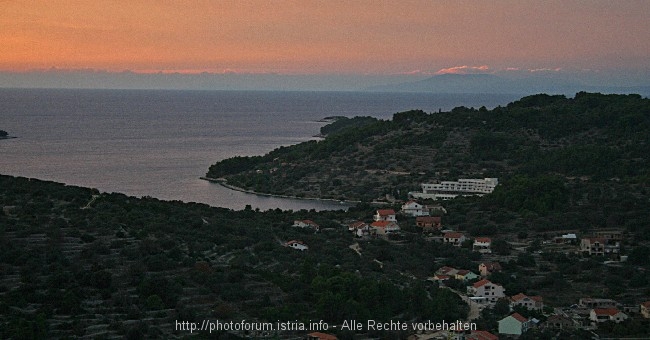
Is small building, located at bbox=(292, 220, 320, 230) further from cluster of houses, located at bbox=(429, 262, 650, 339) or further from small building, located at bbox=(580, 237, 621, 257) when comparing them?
small building, located at bbox=(580, 237, 621, 257)

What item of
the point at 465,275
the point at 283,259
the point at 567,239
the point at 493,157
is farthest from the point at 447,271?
the point at 493,157

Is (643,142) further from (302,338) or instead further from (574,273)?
(302,338)

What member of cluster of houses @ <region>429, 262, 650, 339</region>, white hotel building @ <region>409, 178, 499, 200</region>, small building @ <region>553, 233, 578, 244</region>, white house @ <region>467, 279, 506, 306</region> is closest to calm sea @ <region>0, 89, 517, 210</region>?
white hotel building @ <region>409, 178, 499, 200</region>

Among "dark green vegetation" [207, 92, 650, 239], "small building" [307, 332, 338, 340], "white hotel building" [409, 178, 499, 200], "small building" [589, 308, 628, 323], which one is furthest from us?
"white hotel building" [409, 178, 499, 200]

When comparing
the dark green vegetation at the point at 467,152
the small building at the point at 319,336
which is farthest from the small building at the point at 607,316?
the dark green vegetation at the point at 467,152

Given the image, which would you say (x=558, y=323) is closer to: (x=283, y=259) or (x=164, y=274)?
(x=283, y=259)

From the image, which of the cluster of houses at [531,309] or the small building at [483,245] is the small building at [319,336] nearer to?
the cluster of houses at [531,309]

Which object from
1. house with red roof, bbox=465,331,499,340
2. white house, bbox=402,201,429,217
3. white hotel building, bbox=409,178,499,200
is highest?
house with red roof, bbox=465,331,499,340

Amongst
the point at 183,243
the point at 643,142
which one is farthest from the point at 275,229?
the point at 643,142
